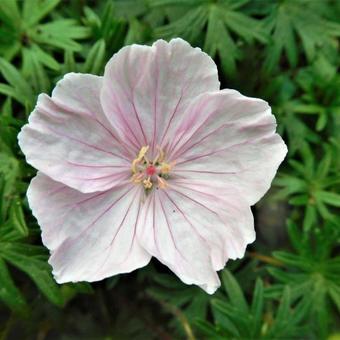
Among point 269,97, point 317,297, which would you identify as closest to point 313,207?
point 317,297

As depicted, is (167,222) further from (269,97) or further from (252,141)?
(269,97)

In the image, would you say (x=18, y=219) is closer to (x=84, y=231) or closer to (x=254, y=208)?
(x=84, y=231)

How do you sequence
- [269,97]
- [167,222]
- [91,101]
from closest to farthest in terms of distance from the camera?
[91,101], [167,222], [269,97]

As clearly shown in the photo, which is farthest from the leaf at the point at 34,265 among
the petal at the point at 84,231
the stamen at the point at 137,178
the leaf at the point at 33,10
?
the leaf at the point at 33,10

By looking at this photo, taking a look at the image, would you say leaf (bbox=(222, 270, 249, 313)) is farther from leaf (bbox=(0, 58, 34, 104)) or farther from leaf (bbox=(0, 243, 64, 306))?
leaf (bbox=(0, 58, 34, 104))

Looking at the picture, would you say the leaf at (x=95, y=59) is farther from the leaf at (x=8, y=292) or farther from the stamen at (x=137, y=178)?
the leaf at (x=8, y=292)

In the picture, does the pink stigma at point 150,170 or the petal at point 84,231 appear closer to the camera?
the petal at point 84,231

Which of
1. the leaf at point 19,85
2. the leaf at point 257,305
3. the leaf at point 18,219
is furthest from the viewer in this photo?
the leaf at point 257,305
